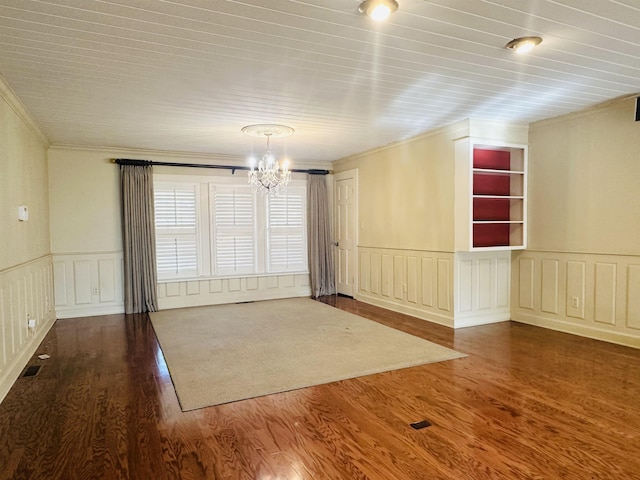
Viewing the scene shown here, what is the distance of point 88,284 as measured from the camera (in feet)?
19.7

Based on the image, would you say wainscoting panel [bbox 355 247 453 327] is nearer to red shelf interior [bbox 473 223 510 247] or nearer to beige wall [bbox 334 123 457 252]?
beige wall [bbox 334 123 457 252]

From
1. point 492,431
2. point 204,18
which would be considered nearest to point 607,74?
point 492,431

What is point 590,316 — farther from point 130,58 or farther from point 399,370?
point 130,58

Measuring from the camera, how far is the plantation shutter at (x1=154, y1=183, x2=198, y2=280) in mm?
6410

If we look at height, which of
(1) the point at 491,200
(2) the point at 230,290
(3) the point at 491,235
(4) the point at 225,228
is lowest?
(2) the point at 230,290

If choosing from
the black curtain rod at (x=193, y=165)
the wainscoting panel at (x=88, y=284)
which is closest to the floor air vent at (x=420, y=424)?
the wainscoting panel at (x=88, y=284)

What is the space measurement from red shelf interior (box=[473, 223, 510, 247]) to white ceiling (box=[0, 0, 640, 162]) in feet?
4.32

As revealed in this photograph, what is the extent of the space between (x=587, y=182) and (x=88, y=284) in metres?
6.60

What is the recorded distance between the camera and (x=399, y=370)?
11.7 feet

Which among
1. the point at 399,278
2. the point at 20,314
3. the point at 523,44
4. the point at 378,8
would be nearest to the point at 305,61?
the point at 378,8

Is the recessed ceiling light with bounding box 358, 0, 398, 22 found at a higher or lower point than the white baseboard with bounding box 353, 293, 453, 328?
higher

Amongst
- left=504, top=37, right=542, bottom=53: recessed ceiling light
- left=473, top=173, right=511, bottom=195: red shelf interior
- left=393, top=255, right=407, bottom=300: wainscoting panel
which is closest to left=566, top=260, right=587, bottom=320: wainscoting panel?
left=473, top=173, right=511, bottom=195: red shelf interior

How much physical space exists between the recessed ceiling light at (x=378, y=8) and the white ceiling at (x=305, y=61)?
2.2 inches

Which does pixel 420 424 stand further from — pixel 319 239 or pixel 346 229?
pixel 319 239
